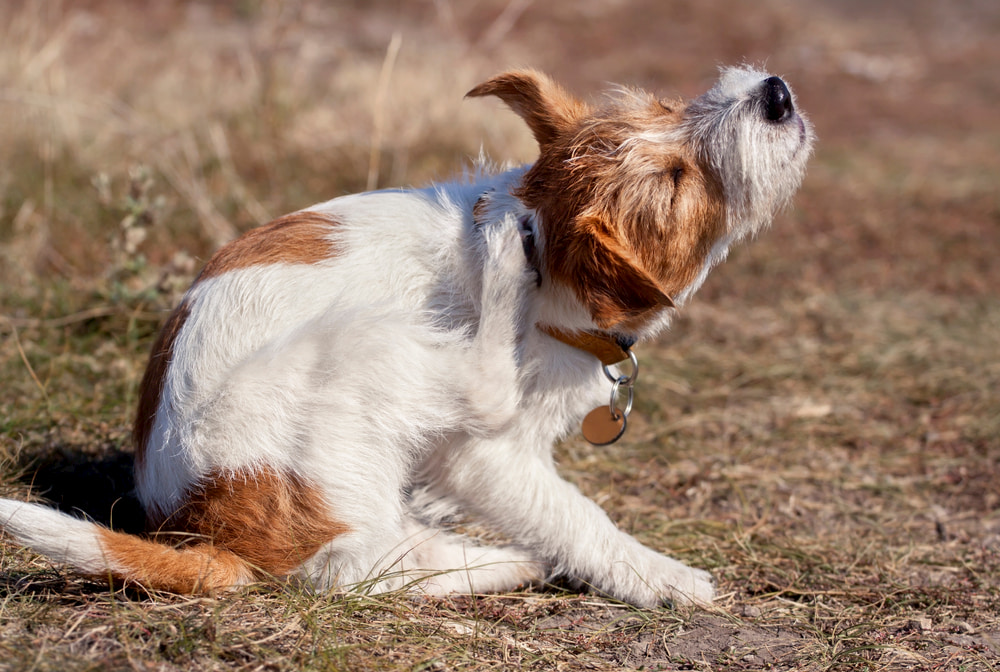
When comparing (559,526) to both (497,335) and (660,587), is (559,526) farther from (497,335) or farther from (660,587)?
(497,335)

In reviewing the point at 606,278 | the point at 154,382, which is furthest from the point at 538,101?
the point at 154,382

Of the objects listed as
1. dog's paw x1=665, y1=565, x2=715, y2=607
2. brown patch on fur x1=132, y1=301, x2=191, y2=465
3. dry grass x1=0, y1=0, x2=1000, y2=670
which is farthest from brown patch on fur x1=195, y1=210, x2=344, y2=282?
dog's paw x1=665, y1=565, x2=715, y2=607

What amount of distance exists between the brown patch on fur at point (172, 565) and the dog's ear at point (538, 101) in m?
1.56

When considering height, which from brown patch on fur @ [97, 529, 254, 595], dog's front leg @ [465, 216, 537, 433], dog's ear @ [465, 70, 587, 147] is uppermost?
dog's ear @ [465, 70, 587, 147]

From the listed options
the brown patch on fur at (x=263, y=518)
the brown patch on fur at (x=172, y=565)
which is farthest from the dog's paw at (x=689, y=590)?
the brown patch on fur at (x=172, y=565)

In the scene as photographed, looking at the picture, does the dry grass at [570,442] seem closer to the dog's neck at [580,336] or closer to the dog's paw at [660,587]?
the dog's paw at [660,587]

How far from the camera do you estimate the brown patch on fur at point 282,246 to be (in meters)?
2.58

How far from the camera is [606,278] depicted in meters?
2.37

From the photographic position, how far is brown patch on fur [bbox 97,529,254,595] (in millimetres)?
2236

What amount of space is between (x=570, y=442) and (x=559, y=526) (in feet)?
4.44

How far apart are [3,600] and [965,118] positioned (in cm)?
1163

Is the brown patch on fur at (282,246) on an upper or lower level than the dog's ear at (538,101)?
lower

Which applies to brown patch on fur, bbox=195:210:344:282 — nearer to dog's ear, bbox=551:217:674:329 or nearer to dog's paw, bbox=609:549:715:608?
dog's ear, bbox=551:217:674:329

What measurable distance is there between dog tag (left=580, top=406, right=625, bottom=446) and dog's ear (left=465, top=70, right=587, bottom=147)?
90 centimetres
